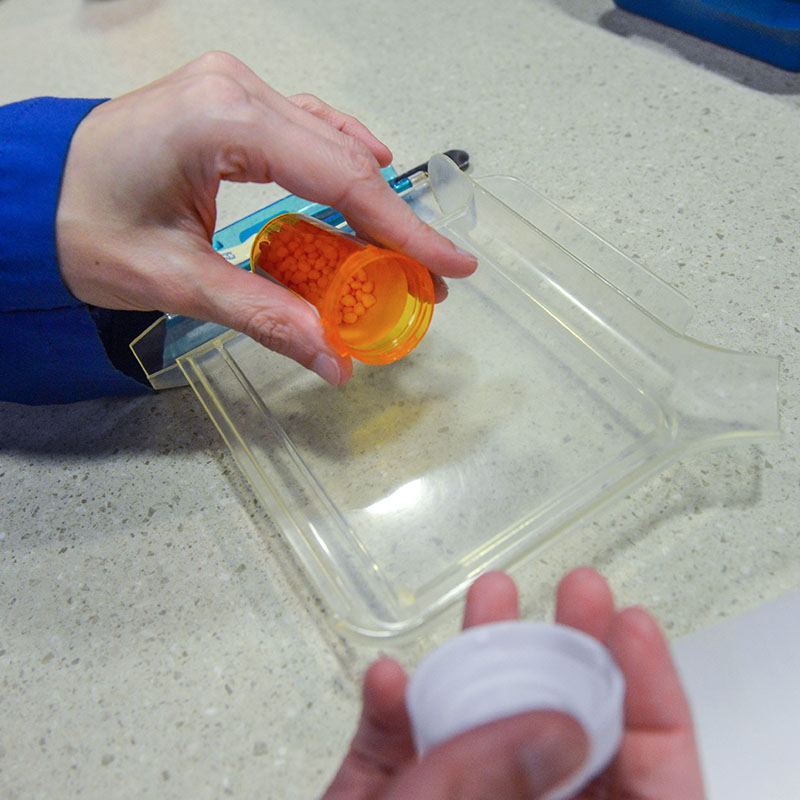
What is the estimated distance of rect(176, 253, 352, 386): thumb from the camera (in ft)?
1.31

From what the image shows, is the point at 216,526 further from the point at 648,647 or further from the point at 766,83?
the point at 766,83

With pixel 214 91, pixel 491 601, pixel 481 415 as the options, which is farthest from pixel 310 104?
pixel 491 601

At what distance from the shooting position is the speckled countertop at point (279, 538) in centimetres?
39

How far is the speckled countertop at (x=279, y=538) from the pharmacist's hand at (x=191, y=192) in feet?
0.46

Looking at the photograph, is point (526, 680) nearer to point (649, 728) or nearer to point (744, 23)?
point (649, 728)

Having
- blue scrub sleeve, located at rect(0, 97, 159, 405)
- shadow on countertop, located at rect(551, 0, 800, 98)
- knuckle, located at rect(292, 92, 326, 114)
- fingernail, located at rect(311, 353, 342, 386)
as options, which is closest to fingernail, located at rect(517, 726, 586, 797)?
fingernail, located at rect(311, 353, 342, 386)

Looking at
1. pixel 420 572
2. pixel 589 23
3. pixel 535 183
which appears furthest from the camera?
pixel 589 23

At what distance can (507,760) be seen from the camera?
10.1 inches

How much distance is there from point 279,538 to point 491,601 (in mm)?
164

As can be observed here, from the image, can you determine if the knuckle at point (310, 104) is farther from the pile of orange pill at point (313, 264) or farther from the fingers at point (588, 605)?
the fingers at point (588, 605)

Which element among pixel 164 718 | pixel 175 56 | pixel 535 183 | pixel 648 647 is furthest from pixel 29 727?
pixel 175 56

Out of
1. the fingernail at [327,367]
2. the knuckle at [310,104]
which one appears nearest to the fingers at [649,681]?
the fingernail at [327,367]

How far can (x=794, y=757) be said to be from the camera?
0.35 meters

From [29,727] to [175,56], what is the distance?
2.56ft
